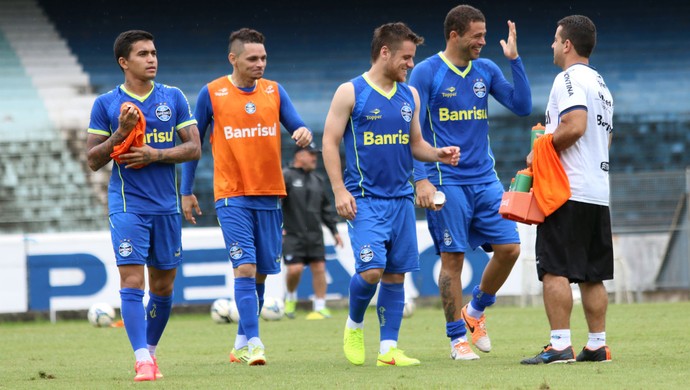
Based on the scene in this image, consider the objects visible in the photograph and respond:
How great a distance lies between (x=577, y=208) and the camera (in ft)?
23.3

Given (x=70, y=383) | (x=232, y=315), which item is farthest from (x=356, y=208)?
(x=232, y=315)

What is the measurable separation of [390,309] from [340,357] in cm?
104

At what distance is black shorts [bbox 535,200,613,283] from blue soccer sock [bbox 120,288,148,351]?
254 centimetres

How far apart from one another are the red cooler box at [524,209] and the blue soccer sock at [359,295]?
1082 millimetres

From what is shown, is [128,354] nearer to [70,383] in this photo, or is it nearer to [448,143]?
[70,383]

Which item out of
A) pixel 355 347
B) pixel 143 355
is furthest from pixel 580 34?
pixel 143 355

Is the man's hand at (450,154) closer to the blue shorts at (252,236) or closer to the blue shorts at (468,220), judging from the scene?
the blue shorts at (468,220)

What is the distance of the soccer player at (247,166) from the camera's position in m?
8.00

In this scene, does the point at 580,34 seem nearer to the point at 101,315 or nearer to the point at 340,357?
the point at 340,357

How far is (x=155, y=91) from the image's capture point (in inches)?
291

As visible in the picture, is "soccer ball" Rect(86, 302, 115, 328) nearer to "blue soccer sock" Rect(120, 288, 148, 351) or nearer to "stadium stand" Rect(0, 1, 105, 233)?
"stadium stand" Rect(0, 1, 105, 233)

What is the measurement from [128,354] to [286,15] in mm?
13237

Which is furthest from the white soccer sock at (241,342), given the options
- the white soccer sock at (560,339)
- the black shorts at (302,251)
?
the black shorts at (302,251)

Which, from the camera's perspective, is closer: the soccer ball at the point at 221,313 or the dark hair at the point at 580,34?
the dark hair at the point at 580,34
